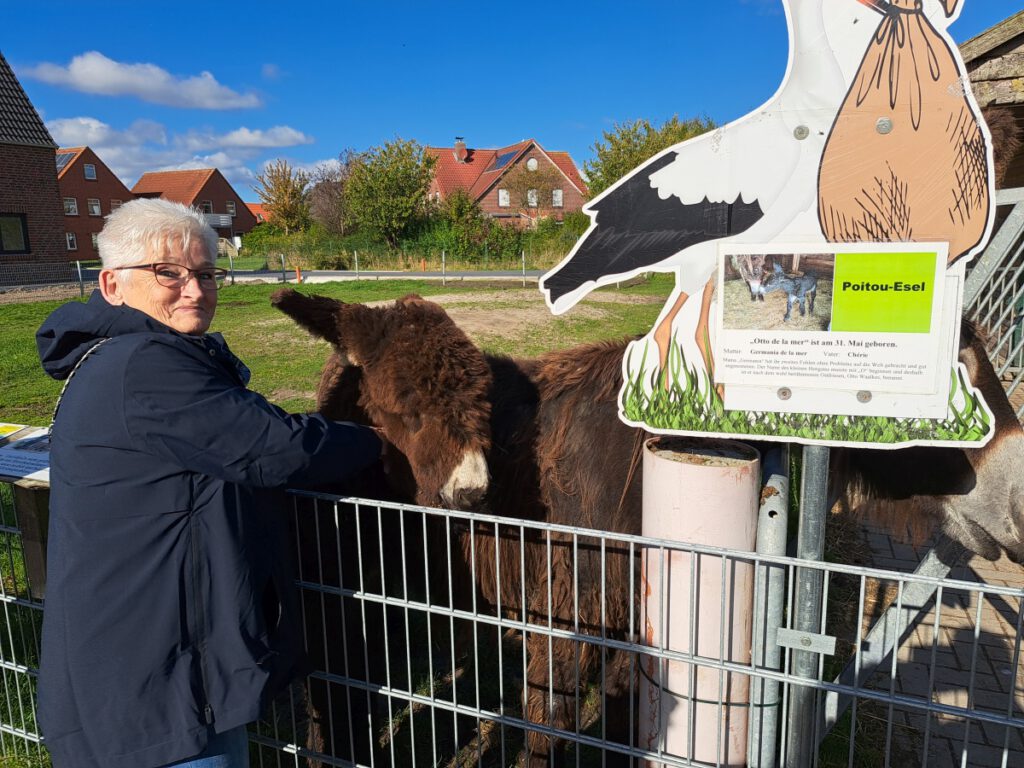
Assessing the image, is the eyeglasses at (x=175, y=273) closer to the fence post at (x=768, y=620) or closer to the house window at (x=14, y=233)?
the fence post at (x=768, y=620)

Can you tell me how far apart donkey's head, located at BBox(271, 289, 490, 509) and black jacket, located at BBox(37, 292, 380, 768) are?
828 millimetres

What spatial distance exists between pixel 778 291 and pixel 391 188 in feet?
133

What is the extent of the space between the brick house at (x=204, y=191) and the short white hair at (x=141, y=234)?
202ft

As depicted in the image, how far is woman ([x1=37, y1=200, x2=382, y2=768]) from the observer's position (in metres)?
1.85

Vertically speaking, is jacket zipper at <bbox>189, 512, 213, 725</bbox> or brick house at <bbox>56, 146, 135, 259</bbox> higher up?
brick house at <bbox>56, 146, 135, 259</bbox>

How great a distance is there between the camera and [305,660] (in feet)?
7.40

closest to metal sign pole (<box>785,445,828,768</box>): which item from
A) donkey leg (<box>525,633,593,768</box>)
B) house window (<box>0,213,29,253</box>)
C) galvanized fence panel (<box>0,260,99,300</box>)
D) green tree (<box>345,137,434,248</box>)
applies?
donkey leg (<box>525,633,593,768</box>)

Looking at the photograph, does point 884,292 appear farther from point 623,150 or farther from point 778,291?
point 623,150

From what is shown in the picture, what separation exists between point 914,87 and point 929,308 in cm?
55

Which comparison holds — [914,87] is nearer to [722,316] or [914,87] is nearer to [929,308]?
[929,308]

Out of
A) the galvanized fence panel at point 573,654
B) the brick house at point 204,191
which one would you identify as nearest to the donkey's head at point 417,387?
the galvanized fence panel at point 573,654

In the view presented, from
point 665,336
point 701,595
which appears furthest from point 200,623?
point 665,336

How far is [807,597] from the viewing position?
1.90 meters

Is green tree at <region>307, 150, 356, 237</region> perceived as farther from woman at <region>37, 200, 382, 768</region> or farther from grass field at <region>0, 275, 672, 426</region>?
woman at <region>37, 200, 382, 768</region>
